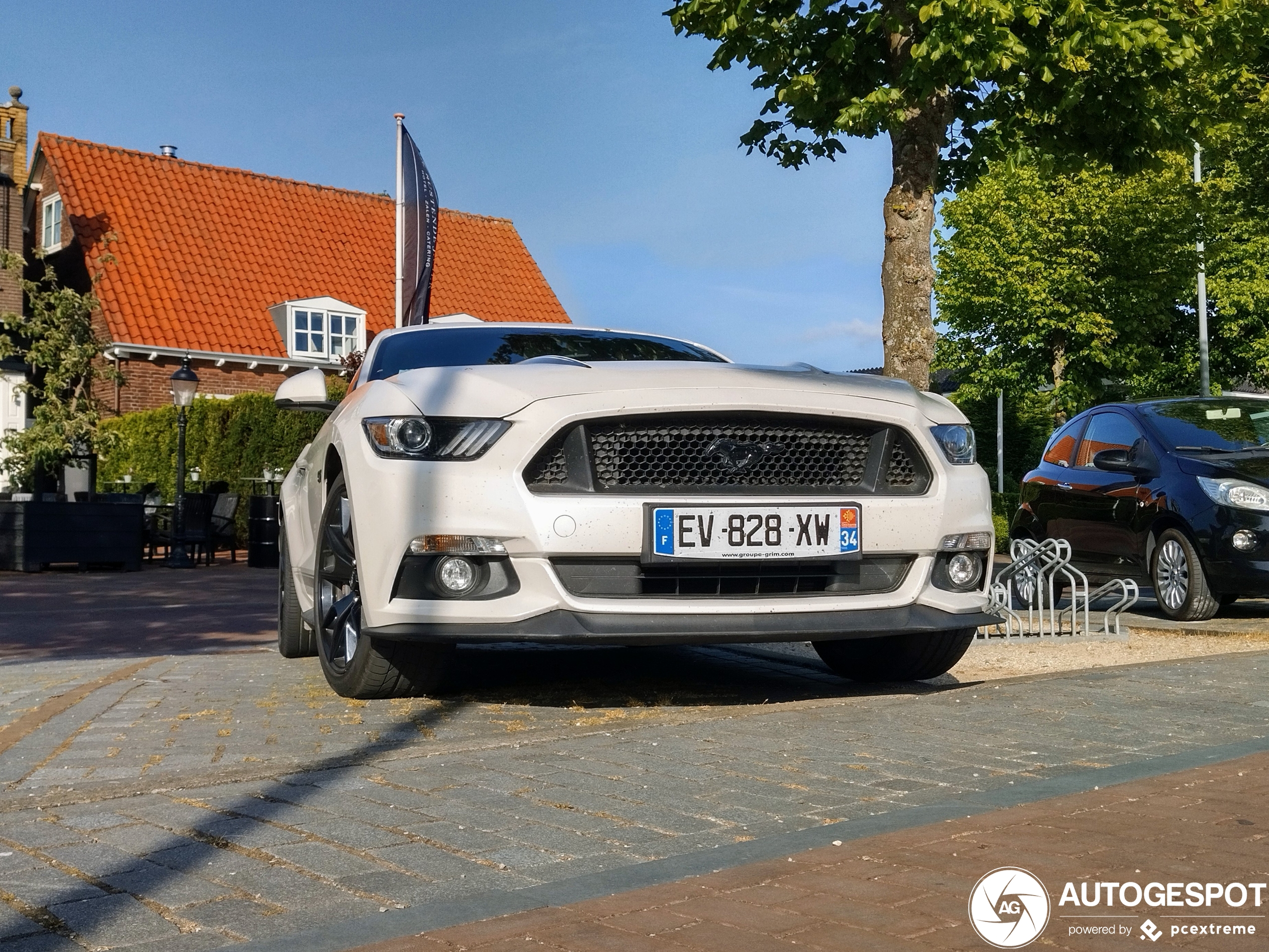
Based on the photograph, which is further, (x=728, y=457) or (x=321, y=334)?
(x=321, y=334)

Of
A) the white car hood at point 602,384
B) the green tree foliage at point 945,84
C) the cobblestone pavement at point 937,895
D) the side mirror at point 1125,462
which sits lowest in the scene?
the cobblestone pavement at point 937,895

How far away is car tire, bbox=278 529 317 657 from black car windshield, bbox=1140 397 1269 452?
20.6ft

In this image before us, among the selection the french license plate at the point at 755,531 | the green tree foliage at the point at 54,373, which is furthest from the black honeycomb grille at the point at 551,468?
the green tree foliage at the point at 54,373

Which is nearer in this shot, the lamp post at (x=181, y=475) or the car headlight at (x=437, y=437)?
the car headlight at (x=437, y=437)

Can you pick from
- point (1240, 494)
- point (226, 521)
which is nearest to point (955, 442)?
point (1240, 494)

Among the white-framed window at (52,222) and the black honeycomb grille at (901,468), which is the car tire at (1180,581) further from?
the white-framed window at (52,222)

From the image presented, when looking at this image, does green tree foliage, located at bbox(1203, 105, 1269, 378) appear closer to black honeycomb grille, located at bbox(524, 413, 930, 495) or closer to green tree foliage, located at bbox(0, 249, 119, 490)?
green tree foliage, located at bbox(0, 249, 119, 490)

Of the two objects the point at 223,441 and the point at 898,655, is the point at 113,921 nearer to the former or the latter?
the point at 898,655

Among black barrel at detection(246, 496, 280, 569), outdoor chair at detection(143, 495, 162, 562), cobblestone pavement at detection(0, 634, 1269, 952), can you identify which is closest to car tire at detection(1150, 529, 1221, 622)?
cobblestone pavement at detection(0, 634, 1269, 952)

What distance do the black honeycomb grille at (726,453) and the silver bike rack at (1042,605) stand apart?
3.38m

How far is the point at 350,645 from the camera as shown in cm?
563

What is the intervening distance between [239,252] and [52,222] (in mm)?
4355

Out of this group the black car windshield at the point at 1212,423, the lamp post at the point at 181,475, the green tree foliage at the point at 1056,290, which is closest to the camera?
the black car windshield at the point at 1212,423

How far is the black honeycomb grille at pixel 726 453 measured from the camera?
16.5 ft
